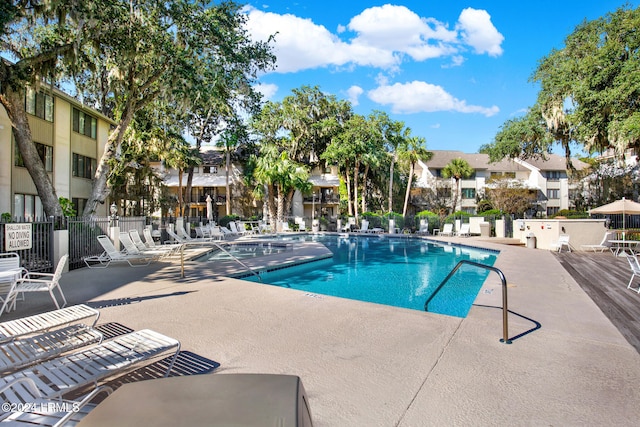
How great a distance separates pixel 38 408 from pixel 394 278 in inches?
365

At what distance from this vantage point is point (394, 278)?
10.6 m

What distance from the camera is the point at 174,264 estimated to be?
35.3 ft

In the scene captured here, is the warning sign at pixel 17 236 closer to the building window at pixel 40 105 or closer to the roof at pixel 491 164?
the building window at pixel 40 105

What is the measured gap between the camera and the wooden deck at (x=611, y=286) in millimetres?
5066

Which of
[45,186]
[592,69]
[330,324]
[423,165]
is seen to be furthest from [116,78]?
[423,165]

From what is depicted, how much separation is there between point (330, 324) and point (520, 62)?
28.2 m

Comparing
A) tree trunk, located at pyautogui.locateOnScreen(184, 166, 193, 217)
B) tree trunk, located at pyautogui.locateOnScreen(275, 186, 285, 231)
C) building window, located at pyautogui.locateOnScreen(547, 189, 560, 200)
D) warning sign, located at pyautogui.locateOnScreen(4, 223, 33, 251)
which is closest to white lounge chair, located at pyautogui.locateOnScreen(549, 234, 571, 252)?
warning sign, located at pyautogui.locateOnScreen(4, 223, 33, 251)

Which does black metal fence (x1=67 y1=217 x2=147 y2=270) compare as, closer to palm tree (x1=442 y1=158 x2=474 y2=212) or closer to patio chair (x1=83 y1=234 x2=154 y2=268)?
patio chair (x1=83 y1=234 x2=154 y2=268)

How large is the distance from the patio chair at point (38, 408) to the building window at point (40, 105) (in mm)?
18152

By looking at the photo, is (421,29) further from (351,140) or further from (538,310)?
(538,310)

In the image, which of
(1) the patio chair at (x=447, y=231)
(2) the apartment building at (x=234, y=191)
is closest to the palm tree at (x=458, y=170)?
(2) the apartment building at (x=234, y=191)

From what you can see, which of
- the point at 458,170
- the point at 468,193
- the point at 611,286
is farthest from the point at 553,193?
the point at 611,286

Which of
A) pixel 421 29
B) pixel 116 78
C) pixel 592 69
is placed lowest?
pixel 116 78

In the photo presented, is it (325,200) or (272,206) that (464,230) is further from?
(325,200)
